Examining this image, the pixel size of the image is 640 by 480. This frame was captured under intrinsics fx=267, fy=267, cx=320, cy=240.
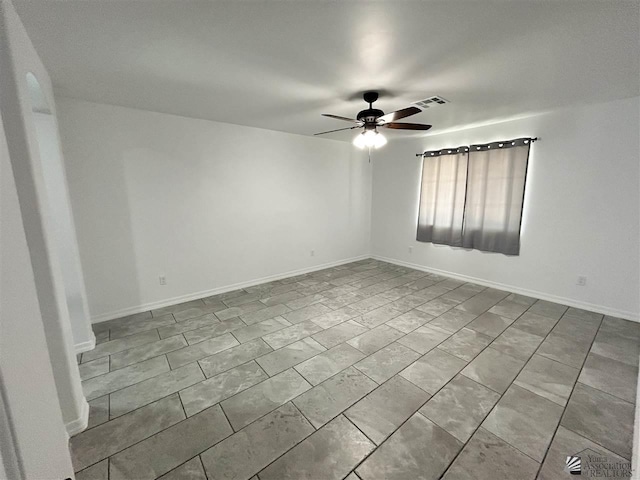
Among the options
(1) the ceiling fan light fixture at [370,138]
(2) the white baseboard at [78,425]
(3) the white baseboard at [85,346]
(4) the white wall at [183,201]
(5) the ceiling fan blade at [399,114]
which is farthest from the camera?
(4) the white wall at [183,201]

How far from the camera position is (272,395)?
2.01m

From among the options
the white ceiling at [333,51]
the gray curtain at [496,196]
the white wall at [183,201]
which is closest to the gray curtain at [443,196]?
the gray curtain at [496,196]

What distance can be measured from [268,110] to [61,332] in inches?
108

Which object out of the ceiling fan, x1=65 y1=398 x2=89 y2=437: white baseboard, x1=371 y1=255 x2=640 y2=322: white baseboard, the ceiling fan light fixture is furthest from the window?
x1=65 y1=398 x2=89 y2=437: white baseboard

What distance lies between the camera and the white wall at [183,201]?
2941 mm

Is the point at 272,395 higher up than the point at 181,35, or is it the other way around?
the point at 181,35

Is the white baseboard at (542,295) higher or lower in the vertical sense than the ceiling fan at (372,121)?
lower

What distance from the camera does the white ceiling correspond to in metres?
1.47

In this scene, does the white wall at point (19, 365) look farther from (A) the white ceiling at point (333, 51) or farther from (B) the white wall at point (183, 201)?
(B) the white wall at point (183, 201)

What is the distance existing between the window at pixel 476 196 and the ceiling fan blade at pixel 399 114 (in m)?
2.22

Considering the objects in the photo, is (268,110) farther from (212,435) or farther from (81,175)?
(212,435)

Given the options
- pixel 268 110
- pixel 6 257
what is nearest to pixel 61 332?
pixel 6 257

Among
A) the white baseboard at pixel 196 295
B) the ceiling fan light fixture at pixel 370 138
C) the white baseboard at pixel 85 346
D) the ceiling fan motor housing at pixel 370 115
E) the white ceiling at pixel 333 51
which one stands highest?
the white ceiling at pixel 333 51

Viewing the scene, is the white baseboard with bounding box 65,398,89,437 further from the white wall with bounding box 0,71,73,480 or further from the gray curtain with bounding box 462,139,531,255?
the gray curtain with bounding box 462,139,531,255
